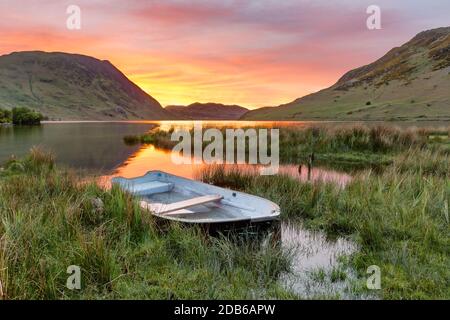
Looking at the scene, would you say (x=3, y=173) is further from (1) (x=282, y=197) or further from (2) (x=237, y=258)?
(2) (x=237, y=258)

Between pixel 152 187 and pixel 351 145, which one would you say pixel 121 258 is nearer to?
pixel 152 187

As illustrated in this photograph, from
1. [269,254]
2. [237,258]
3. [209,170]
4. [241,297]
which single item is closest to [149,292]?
[241,297]

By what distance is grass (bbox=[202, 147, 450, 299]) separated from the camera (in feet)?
17.8

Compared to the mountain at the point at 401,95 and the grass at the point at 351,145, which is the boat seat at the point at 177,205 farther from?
the mountain at the point at 401,95

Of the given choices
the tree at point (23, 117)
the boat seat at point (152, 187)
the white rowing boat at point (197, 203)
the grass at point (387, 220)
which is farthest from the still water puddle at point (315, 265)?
the tree at point (23, 117)

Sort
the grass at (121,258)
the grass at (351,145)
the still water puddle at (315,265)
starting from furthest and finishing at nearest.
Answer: the grass at (351,145)
the still water puddle at (315,265)
the grass at (121,258)

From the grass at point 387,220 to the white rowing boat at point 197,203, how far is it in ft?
4.86

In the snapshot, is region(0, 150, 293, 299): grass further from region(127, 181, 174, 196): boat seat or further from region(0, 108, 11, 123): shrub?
region(0, 108, 11, 123): shrub

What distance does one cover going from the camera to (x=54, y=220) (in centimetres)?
638


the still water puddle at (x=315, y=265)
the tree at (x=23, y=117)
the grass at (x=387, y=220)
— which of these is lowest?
the still water puddle at (x=315, y=265)

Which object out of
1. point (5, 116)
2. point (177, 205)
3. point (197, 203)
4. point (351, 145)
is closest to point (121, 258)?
point (177, 205)

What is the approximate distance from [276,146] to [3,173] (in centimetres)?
1578

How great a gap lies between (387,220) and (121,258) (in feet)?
17.3

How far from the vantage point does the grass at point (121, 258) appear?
4.66m
